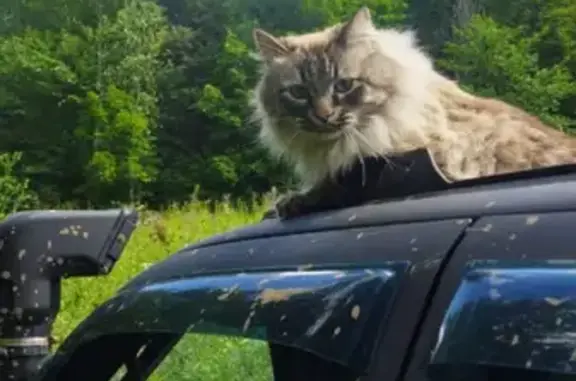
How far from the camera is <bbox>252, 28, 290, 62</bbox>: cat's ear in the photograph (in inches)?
128

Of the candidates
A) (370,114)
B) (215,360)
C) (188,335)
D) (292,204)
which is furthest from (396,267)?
(370,114)

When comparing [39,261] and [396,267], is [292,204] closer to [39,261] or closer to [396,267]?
[39,261]


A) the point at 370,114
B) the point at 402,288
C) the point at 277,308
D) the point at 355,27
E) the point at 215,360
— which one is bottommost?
the point at 215,360

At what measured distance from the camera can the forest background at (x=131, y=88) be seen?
22.4m

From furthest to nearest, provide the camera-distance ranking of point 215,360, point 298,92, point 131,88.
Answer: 1. point 131,88
2. point 298,92
3. point 215,360

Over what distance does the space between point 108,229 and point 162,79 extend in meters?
23.7

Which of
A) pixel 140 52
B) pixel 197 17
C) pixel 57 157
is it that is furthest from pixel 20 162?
pixel 197 17

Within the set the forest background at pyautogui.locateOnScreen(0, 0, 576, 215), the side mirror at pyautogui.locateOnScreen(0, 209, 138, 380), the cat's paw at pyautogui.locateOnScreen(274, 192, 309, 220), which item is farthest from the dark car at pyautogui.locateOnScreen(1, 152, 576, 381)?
the forest background at pyautogui.locateOnScreen(0, 0, 576, 215)

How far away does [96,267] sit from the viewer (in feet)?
8.35

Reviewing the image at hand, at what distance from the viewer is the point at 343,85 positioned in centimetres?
301

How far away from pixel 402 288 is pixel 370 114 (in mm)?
1611

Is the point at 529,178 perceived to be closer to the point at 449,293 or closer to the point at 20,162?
the point at 449,293

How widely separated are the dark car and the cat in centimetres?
66

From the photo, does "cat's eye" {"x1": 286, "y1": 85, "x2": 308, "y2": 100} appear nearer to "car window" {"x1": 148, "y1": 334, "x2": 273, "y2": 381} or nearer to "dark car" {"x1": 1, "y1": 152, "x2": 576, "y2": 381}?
"car window" {"x1": 148, "y1": 334, "x2": 273, "y2": 381}
